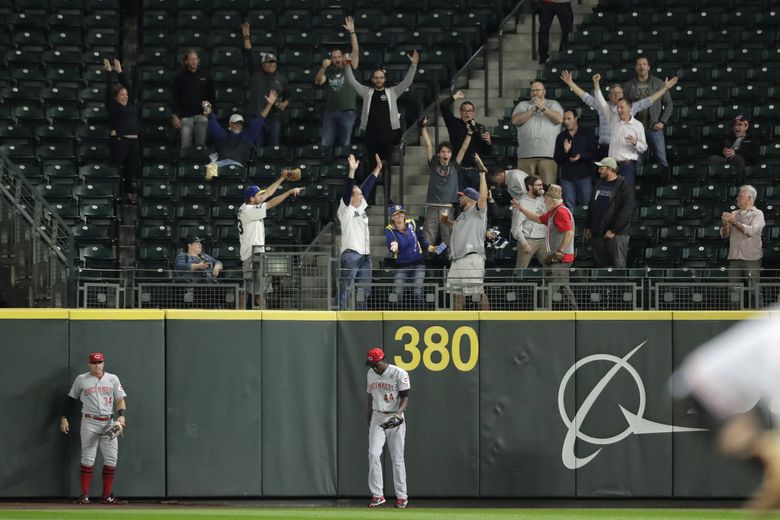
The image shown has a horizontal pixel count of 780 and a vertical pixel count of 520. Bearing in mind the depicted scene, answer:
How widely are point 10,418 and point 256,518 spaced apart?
4090 millimetres

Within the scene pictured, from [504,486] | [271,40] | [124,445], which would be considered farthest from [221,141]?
[504,486]

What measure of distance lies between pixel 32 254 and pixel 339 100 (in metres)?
6.10

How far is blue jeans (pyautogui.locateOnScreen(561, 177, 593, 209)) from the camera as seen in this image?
67.3 feet

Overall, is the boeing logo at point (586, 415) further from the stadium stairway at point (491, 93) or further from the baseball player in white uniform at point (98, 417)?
the baseball player in white uniform at point (98, 417)

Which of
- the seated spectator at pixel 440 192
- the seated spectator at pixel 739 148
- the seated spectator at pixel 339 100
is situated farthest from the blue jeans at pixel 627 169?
the seated spectator at pixel 339 100

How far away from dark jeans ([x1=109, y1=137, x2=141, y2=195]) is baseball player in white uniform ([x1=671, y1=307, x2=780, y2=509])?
649 inches

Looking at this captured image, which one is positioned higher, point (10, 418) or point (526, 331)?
point (526, 331)

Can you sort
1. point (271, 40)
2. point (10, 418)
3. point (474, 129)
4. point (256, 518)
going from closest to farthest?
point (256, 518), point (10, 418), point (474, 129), point (271, 40)

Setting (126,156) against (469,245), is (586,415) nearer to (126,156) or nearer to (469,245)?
(469,245)

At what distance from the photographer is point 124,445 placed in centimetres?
1827

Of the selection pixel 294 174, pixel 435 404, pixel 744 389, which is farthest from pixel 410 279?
pixel 744 389

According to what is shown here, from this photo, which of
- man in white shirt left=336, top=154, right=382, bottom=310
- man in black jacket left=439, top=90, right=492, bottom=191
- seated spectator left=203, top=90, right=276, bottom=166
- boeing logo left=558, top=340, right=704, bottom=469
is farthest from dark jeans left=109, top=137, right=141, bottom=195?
boeing logo left=558, top=340, right=704, bottom=469

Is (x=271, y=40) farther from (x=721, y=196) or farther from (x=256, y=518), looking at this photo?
(x=256, y=518)

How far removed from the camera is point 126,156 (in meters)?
22.0
